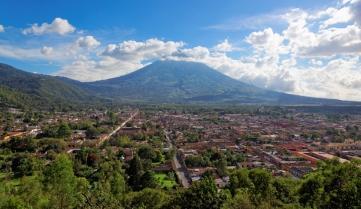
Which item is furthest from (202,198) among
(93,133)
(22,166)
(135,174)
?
(93,133)

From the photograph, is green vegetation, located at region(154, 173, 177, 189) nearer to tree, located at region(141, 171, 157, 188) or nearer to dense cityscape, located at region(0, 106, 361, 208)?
dense cityscape, located at region(0, 106, 361, 208)

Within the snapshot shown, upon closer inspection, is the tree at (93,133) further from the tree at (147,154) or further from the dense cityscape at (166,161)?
the tree at (147,154)

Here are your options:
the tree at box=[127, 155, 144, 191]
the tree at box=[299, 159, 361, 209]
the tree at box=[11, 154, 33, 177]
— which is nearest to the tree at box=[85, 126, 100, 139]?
the tree at box=[11, 154, 33, 177]

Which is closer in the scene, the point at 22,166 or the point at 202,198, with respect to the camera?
the point at 202,198

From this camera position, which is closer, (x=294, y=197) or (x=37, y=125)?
(x=294, y=197)

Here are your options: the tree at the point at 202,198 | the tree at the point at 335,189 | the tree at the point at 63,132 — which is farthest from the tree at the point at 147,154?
the tree at the point at 202,198

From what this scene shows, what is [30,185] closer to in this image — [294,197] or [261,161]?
[294,197]

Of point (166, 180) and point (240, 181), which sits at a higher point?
point (240, 181)

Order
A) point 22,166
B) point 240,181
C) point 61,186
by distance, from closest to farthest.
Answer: point 61,186
point 240,181
point 22,166

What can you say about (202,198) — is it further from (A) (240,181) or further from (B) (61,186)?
(B) (61,186)

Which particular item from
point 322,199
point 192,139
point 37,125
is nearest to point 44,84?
point 37,125

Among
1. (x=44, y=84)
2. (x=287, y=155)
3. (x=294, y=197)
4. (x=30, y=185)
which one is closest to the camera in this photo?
(x=294, y=197)
